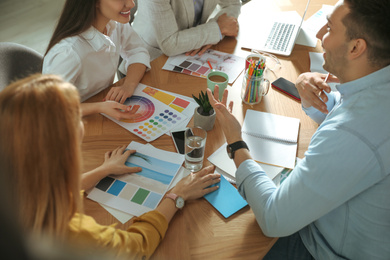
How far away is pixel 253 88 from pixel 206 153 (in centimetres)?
38

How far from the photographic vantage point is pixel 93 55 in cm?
147

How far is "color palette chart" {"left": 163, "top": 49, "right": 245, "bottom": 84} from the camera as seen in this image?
63.4 inches

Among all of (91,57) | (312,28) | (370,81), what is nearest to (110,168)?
(91,57)

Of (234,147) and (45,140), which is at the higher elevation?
(45,140)

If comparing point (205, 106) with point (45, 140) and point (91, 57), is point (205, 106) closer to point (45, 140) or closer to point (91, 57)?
point (91, 57)

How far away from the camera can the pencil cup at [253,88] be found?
1.39 metres

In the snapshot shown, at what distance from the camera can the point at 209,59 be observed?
1.70 meters

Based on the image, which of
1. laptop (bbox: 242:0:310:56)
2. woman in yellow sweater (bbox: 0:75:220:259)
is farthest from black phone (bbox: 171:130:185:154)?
laptop (bbox: 242:0:310:56)

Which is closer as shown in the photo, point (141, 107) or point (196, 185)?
point (196, 185)

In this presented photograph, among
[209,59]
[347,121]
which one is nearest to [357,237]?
[347,121]

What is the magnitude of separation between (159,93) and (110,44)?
32 centimetres

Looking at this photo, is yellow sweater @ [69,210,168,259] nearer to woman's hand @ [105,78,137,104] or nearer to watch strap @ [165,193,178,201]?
watch strap @ [165,193,178,201]

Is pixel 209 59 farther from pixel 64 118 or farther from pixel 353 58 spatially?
pixel 64 118

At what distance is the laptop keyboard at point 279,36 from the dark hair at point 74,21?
924 millimetres
